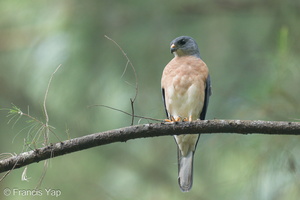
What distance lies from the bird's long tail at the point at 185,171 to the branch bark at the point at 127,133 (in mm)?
1498

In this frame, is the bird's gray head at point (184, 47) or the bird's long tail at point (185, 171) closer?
the bird's long tail at point (185, 171)

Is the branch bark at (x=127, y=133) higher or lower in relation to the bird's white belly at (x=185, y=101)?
higher

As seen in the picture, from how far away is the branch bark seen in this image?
8.21ft

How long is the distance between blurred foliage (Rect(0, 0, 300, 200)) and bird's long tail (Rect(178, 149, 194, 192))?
0.41ft

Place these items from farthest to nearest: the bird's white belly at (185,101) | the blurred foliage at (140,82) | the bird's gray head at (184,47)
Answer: the bird's gray head at (184,47)
the bird's white belly at (185,101)
the blurred foliage at (140,82)

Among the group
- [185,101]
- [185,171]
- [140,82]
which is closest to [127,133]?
[185,101]

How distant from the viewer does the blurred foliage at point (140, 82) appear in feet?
12.8

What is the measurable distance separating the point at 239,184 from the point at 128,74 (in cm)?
140

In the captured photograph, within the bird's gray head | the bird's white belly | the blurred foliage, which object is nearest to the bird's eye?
the bird's gray head

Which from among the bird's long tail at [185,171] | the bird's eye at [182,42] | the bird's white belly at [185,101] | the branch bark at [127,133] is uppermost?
the bird's eye at [182,42]

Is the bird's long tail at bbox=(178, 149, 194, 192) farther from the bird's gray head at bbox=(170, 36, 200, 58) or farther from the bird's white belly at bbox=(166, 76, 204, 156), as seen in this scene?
the bird's gray head at bbox=(170, 36, 200, 58)

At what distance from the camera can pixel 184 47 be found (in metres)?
4.38

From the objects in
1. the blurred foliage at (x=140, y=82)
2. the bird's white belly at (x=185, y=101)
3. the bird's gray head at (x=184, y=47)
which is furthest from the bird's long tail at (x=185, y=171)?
the bird's gray head at (x=184, y=47)

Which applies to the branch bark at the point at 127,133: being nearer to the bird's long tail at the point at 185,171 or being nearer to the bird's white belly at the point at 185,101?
the bird's white belly at the point at 185,101
